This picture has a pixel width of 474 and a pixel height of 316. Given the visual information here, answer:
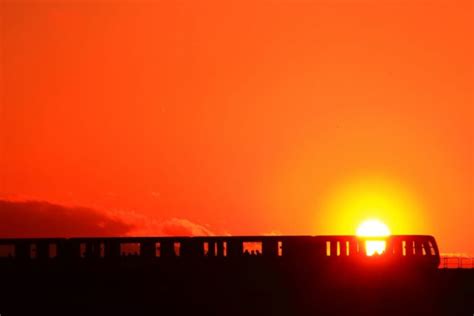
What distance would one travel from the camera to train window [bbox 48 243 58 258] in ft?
272

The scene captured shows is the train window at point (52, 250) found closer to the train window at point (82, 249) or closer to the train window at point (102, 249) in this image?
the train window at point (82, 249)

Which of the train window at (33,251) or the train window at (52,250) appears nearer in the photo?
the train window at (52,250)

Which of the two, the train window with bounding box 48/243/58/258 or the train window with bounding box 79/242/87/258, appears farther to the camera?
the train window with bounding box 79/242/87/258

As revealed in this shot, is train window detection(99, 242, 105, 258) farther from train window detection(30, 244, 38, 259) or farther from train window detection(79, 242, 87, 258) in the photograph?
train window detection(30, 244, 38, 259)

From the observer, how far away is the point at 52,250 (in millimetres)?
83312

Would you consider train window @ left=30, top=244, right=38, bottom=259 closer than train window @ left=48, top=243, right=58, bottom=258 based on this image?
No

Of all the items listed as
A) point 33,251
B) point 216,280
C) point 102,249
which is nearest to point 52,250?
point 33,251

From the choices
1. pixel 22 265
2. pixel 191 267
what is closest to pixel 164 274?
pixel 191 267

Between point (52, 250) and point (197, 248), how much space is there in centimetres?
788

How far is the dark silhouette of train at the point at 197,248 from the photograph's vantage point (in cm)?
8281

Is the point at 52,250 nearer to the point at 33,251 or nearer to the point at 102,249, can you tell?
the point at 33,251

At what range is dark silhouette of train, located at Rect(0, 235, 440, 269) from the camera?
82812mm

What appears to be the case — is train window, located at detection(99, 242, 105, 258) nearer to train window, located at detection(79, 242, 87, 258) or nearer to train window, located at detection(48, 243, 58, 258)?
train window, located at detection(79, 242, 87, 258)

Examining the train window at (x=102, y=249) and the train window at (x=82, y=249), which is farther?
the train window at (x=102, y=249)
